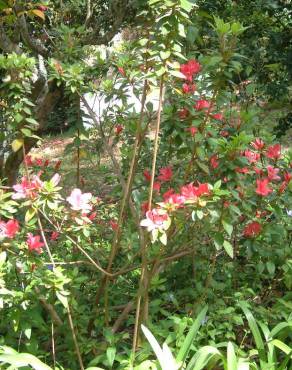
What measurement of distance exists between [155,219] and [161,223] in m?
0.03

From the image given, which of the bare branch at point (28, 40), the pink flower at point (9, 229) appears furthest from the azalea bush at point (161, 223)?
the bare branch at point (28, 40)

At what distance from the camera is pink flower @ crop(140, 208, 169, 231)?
72.1 inches

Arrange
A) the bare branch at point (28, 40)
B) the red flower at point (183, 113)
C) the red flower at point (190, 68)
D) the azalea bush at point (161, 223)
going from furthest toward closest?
the bare branch at point (28, 40)
the red flower at point (183, 113)
the red flower at point (190, 68)
the azalea bush at point (161, 223)

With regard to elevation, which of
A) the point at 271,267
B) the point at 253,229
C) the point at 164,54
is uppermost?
the point at 164,54

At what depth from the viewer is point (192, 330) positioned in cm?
208

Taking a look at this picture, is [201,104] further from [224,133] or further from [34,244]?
[34,244]

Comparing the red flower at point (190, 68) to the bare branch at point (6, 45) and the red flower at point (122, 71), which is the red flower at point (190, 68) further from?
the bare branch at point (6, 45)

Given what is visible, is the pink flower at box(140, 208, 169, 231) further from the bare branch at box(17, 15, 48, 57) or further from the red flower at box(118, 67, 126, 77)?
the bare branch at box(17, 15, 48, 57)

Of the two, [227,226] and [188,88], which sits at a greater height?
[188,88]

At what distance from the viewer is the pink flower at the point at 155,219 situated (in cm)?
183

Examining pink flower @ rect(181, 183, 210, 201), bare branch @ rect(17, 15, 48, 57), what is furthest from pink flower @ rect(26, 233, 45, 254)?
bare branch @ rect(17, 15, 48, 57)

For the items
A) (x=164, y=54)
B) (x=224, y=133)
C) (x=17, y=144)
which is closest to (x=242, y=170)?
(x=224, y=133)

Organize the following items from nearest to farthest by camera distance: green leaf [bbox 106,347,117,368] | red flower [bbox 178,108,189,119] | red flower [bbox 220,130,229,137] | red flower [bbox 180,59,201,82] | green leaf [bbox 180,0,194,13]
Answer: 1. green leaf [bbox 180,0,194,13]
2. green leaf [bbox 106,347,117,368]
3. red flower [bbox 180,59,201,82]
4. red flower [bbox 178,108,189,119]
5. red flower [bbox 220,130,229,137]

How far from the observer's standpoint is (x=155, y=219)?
1850 mm
